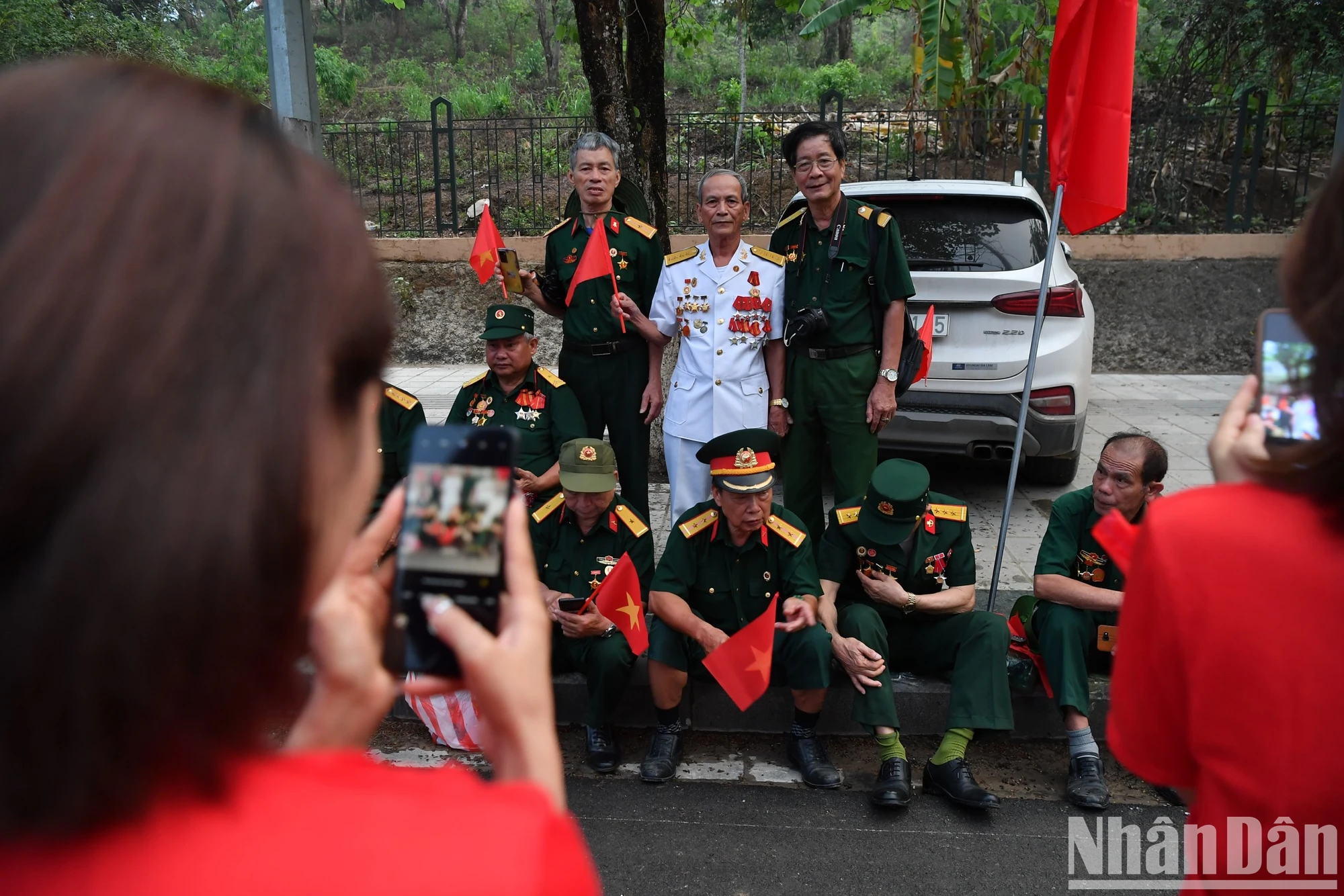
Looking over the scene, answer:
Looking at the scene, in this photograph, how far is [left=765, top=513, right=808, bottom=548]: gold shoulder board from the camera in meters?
3.92

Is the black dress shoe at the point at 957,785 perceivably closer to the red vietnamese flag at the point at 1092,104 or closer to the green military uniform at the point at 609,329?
the green military uniform at the point at 609,329

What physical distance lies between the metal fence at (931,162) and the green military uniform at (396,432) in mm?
6605

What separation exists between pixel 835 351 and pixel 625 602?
1630mm

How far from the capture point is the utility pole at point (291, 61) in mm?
4441

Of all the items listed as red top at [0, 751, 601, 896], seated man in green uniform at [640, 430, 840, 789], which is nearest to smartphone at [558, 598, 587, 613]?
seated man in green uniform at [640, 430, 840, 789]

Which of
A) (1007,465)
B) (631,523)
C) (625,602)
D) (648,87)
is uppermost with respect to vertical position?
(648,87)

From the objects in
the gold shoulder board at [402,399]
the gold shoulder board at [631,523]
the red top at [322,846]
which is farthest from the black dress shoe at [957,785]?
the red top at [322,846]

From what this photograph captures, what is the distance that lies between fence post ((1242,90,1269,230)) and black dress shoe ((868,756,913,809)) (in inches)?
390

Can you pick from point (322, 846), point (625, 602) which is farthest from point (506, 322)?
point (322, 846)

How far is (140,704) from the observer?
0.59m

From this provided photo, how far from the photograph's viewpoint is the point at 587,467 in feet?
13.5

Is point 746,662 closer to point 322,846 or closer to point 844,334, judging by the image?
point 844,334

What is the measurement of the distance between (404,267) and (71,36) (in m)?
3.92

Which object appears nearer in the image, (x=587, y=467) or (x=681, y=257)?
(x=587, y=467)
